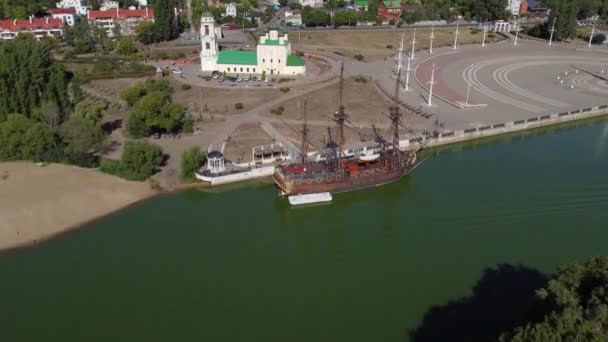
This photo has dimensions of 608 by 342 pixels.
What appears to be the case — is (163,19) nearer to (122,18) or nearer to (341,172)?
(122,18)

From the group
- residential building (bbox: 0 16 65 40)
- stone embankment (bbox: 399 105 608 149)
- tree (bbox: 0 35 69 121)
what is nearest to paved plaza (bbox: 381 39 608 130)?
stone embankment (bbox: 399 105 608 149)

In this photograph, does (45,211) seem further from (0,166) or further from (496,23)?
(496,23)

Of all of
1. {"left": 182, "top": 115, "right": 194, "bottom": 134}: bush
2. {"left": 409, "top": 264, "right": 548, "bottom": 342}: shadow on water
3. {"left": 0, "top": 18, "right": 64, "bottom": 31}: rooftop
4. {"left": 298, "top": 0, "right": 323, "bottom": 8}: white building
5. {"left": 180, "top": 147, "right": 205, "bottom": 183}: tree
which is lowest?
{"left": 409, "top": 264, "right": 548, "bottom": 342}: shadow on water

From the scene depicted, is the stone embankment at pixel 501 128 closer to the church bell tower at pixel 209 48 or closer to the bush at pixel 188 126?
the bush at pixel 188 126

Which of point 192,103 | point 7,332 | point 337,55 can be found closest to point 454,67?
point 337,55

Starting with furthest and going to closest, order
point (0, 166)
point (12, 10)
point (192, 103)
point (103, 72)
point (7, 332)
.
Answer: point (12, 10) → point (103, 72) → point (192, 103) → point (0, 166) → point (7, 332)

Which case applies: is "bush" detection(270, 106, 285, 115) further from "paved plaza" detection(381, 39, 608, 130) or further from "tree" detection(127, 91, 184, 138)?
"paved plaza" detection(381, 39, 608, 130)
